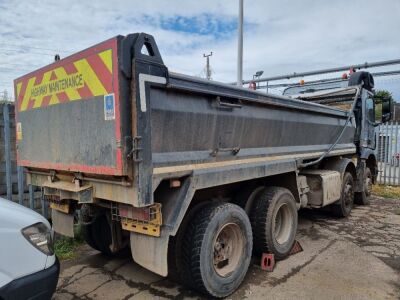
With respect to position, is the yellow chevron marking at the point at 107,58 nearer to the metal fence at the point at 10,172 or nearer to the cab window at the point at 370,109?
the metal fence at the point at 10,172

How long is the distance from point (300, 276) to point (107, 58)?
3167mm

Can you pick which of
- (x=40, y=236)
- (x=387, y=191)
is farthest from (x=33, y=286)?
(x=387, y=191)

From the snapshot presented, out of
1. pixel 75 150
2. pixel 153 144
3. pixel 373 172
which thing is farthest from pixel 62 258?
pixel 373 172

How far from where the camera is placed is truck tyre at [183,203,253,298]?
324cm

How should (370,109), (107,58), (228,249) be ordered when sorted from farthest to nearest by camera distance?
1. (370,109)
2. (228,249)
3. (107,58)

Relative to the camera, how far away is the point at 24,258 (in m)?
2.24

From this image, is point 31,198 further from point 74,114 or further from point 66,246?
point 74,114

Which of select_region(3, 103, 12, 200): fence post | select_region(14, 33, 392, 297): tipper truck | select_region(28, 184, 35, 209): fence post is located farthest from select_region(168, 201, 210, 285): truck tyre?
select_region(3, 103, 12, 200): fence post

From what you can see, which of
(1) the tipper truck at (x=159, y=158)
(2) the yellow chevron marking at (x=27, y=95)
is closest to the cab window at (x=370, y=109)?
(1) the tipper truck at (x=159, y=158)

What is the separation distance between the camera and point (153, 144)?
114 inches

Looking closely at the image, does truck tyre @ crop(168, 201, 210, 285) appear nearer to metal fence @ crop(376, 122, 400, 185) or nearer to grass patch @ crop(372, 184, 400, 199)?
grass patch @ crop(372, 184, 400, 199)

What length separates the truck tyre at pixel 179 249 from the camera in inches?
133

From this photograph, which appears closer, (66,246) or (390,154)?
(66,246)

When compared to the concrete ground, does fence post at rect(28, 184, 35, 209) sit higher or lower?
higher
